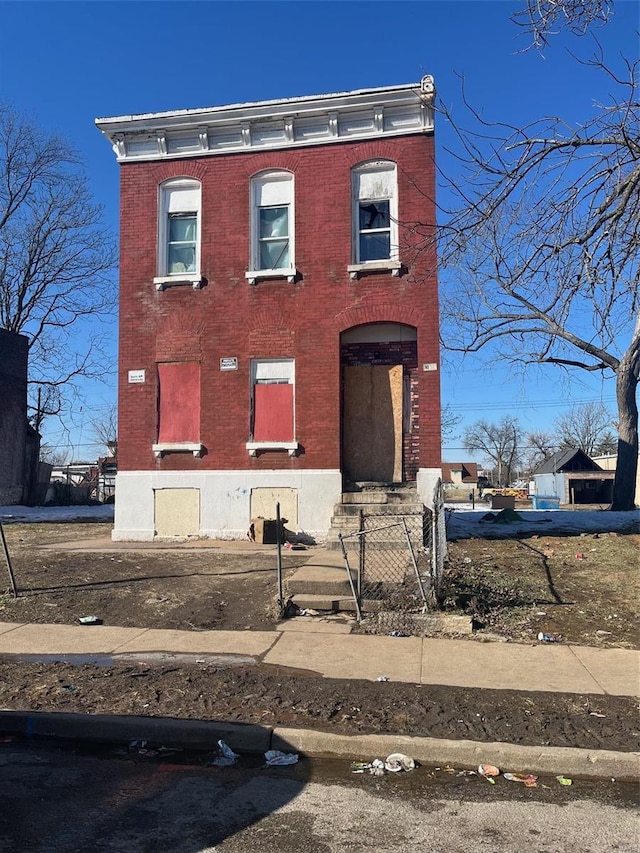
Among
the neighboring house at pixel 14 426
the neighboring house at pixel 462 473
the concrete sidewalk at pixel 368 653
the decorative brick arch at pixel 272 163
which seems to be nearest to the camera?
the concrete sidewalk at pixel 368 653

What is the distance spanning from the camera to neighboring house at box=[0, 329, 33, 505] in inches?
1075

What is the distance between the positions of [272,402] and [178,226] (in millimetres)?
4644

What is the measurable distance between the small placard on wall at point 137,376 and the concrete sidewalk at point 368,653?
731 centimetres

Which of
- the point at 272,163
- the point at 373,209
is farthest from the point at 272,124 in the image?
the point at 373,209

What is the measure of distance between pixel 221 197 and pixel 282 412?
196 inches

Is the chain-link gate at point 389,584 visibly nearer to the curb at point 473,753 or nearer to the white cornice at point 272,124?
the curb at point 473,753

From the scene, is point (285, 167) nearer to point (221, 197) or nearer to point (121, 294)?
point (221, 197)

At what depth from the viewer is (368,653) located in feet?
22.3

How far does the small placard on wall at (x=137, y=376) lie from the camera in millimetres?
14594

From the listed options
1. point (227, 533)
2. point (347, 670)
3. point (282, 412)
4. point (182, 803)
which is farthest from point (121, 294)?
point (182, 803)

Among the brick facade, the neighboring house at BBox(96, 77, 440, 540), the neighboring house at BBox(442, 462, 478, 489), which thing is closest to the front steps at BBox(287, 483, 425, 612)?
the neighboring house at BBox(96, 77, 440, 540)

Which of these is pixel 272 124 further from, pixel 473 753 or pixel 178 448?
pixel 473 753

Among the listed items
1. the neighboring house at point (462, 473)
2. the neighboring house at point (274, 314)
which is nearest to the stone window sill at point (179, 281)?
the neighboring house at point (274, 314)

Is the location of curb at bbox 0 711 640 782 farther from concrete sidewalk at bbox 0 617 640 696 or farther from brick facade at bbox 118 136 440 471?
brick facade at bbox 118 136 440 471
